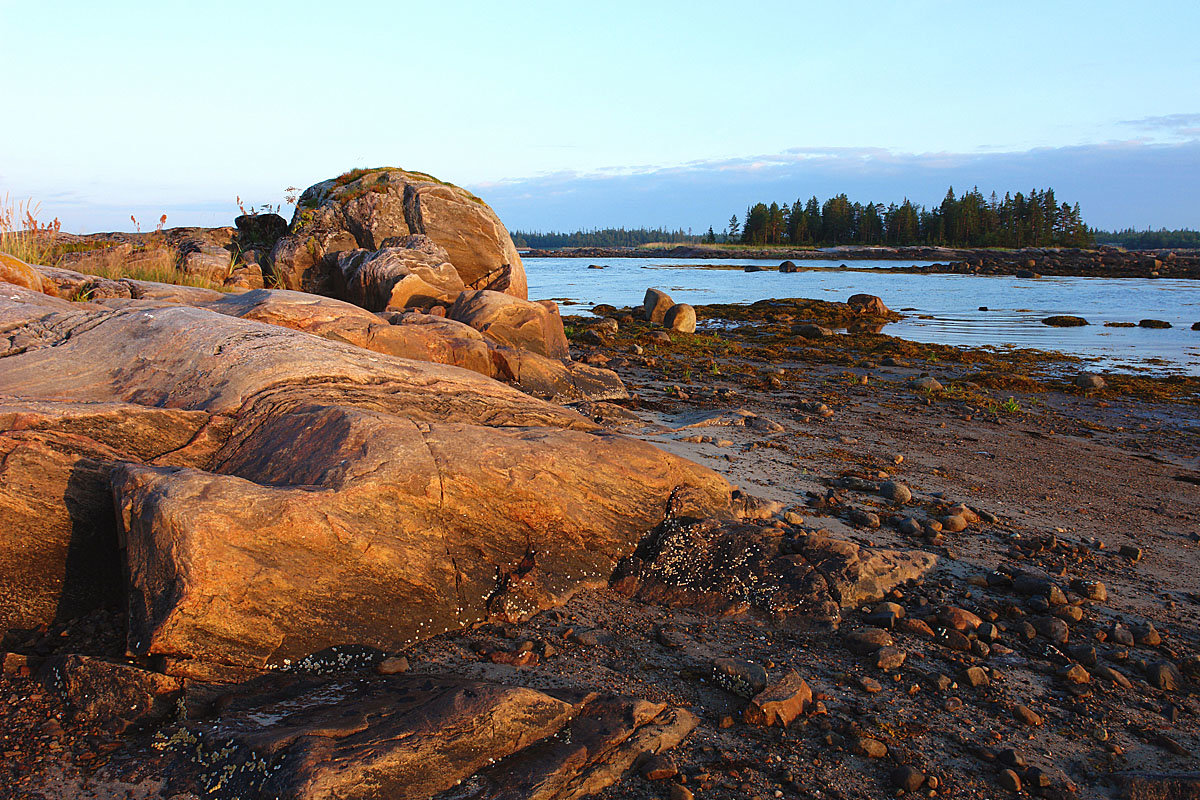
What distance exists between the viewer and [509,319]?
1254cm

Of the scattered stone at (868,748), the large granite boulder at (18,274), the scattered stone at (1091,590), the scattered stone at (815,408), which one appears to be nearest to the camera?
the scattered stone at (868,748)

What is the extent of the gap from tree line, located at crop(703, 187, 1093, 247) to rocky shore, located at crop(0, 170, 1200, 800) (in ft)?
403

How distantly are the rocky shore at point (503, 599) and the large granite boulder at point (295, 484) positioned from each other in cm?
2

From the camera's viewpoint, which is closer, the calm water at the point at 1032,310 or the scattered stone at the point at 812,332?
the calm water at the point at 1032,310

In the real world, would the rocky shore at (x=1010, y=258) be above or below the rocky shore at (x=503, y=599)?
above

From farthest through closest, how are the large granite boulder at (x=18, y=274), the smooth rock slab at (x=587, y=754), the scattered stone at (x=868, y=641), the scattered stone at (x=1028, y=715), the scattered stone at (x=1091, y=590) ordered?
the large granite boulder at (x=18, y=274), the scattered stone at (x=1091, y=590), the scattered stone at (x=868, y=641), the scattered stone at (x=1028, y=715), the smooth rock slab at (x=587, y=754)

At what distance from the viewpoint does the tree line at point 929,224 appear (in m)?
114

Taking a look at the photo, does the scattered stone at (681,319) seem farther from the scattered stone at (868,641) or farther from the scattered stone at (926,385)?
the scattered stone at (868,641)

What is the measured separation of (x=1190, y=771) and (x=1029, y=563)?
2434mm

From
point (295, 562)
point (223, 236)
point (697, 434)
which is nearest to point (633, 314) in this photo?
point (223, 236)

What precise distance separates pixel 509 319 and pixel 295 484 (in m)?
8.34

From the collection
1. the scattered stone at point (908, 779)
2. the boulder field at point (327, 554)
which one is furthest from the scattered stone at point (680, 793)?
the scattered stone at point (908, 779)

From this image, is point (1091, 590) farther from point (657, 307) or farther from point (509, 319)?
point (657, 307)

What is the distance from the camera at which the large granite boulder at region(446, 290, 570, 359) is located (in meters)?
12.2
